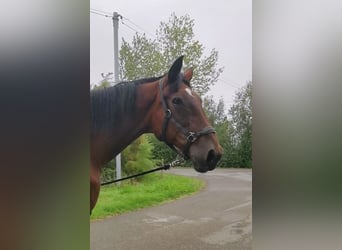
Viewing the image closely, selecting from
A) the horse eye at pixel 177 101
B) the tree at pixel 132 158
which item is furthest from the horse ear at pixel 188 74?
the tree at pixel 132 158

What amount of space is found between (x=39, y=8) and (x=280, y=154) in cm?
147

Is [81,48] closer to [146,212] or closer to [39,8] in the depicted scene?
[39,8]

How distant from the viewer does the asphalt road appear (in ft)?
5.36

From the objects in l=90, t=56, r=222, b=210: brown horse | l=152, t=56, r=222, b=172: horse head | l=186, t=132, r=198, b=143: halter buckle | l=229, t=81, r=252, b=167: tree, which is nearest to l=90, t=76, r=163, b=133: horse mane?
l=90, t=56, r=222, b=210: brown horse

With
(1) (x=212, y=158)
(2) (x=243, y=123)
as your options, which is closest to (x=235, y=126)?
(2) (x=243, y=123)

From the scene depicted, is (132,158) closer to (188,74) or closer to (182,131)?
(182,131)

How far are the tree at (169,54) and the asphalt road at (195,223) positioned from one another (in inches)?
21.2

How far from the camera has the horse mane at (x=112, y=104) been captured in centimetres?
177

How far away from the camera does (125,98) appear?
1.80 metres

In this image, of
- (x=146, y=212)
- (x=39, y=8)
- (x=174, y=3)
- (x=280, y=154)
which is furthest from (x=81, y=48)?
(x=280, y=154)

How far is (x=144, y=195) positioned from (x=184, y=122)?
0.49 m

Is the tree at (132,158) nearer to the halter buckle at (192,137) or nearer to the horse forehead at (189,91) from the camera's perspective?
the halter buckle at (192,137)

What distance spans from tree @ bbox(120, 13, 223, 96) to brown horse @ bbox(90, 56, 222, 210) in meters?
0.05

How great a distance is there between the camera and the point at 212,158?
168cm
